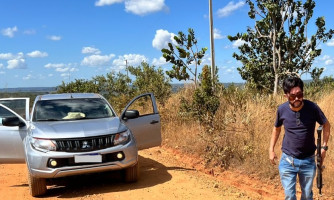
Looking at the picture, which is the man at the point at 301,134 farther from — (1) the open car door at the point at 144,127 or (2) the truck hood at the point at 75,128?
(1) the open car door at the point at 144,127

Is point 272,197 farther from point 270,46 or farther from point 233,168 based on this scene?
point 270,46

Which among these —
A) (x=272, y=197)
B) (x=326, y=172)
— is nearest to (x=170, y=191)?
(x=272, y=197)

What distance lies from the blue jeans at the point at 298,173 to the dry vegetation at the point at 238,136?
78.7 inches

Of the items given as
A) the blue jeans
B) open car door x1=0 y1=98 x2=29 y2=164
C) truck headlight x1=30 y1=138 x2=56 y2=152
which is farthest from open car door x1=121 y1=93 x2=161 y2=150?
the blue jeans

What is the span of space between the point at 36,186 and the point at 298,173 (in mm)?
3861

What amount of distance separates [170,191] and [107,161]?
1118 mm

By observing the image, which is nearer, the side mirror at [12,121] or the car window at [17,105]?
the side mirror at [12,121]

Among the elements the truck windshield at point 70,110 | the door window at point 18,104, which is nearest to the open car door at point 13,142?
the truck windshield at point 70,110

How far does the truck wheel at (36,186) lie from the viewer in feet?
16.9

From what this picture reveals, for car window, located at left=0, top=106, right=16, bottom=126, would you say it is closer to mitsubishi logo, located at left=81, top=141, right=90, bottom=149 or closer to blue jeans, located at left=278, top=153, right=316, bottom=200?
mitsubishi logo, located at left=81, top=141, right=90, bottom=149

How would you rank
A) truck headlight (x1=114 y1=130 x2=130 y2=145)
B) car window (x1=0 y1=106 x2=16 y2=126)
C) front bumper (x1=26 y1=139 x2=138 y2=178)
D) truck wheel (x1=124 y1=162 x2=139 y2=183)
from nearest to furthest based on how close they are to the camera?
1. front bumper (x1=26 y1=139 x2=138 y2=178)
2. truck headlight (x1=114 y1=130 x2=130 y2=145)
3. truck wheel (x1=124 y1=162 x2=139 y2=183)
4. car window (x1=0 y1=106 x2=16 y2=126)

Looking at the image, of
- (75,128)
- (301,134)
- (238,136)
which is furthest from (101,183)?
(301,134)

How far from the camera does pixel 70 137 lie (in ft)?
16.6

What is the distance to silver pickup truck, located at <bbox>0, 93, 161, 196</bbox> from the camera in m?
5.04
